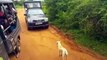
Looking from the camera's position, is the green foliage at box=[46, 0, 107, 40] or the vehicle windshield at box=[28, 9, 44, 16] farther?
the vehicle windshield at box=[28, 9, 44, 16]

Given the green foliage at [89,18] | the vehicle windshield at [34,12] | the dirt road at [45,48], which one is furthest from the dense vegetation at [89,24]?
the vehicle windshield at [34,12]

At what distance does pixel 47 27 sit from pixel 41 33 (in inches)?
68.3

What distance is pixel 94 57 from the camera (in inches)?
452

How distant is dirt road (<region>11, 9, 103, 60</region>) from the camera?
11570mm

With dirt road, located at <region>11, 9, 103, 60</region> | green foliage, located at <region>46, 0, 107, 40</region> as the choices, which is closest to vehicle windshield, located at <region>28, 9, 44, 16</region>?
green foliage, located at <region>46, 0, 107, 40</region>

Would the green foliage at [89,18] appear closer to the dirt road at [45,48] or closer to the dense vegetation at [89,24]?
the dense vegetation at [89,24]

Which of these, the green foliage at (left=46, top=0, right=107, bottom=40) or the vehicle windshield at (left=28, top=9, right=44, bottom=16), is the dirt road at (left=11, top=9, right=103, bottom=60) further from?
the vehicle windshield at (left=28, top=9, right=44, bottom=16)

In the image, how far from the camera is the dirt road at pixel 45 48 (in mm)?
11570

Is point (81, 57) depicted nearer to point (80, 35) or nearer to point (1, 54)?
point (80, 35)

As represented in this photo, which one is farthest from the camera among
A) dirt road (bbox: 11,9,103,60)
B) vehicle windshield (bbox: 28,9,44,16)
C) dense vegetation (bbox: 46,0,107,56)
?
vehicle windshield (bbox: 28,9,44,16)

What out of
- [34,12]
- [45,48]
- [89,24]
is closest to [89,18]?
[89,24]

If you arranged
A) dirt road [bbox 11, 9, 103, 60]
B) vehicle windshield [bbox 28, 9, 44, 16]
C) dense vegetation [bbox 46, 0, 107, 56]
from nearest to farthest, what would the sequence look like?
dirt road [bbox 11, 9, 103, 60]
dense vegetation [bbox 46, 0, 107, 56]
vehicle windshield [bbox 28, 9, 44, 16]

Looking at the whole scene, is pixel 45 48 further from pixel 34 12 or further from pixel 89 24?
pixel 34 12

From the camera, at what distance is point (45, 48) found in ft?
43.0
